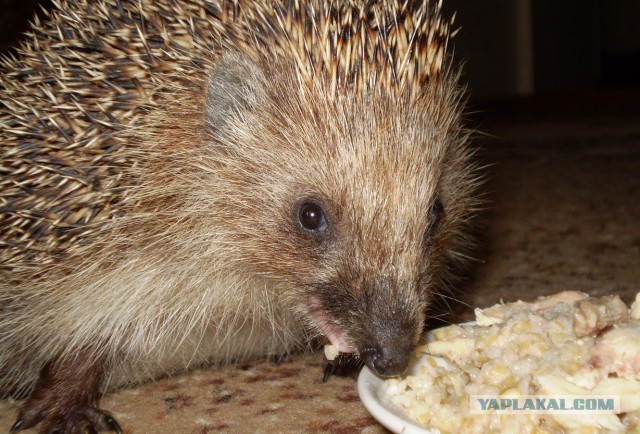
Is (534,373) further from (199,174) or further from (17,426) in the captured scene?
(17,426)

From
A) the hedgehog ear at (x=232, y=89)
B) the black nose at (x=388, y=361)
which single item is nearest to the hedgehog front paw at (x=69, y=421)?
the black nose at (x=388, y=361)

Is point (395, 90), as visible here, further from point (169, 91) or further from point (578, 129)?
point (578, 129)

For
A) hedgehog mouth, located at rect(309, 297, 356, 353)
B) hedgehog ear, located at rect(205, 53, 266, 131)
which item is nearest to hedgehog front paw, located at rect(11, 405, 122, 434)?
hedgehog mouth, located at rect(309, 297, 356, 353)

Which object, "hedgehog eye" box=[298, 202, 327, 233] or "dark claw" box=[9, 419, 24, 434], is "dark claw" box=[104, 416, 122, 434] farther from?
"hedgehog eye" box=[298, 202, 327, 233]

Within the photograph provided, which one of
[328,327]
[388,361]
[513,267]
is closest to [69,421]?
[328,327]

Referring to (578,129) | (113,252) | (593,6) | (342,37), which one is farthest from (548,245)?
(593,6)
